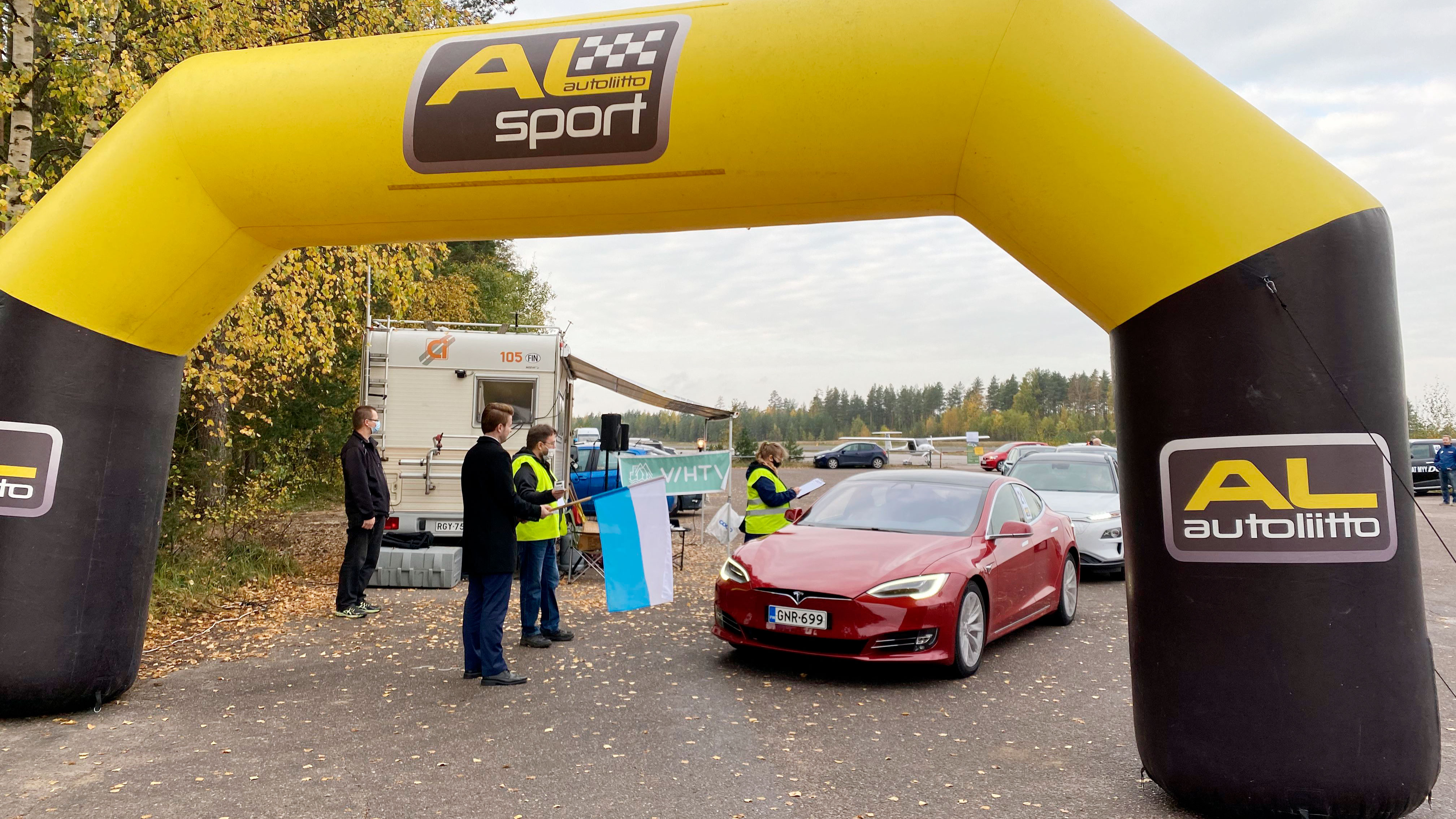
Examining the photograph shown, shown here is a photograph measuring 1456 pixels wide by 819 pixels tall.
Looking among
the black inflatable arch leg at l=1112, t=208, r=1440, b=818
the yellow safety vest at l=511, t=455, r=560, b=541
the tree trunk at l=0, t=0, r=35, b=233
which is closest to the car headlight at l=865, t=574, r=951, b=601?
the black inflatable arch leg at l=1112, t=208, r=1440, b=818

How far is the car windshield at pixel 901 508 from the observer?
734 centimetres

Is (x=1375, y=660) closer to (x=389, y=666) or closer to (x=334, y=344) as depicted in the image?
(x=389, y=666)

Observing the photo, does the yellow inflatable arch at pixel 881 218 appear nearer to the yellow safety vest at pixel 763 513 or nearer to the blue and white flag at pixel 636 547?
the blue and white flag at pixel 636 547

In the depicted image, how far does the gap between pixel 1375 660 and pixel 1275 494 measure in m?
0.73

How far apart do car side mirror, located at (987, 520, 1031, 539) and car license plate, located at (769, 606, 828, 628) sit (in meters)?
1.68

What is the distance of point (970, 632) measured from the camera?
6652 millimetres

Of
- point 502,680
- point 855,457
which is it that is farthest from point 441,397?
point 855,457

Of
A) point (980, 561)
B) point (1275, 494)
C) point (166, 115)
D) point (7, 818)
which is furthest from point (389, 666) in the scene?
point (1275, 494)

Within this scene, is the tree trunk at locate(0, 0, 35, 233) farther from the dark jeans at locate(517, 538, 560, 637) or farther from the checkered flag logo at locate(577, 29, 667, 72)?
the checkered flag logo at locate(577, 29, 667, 72)

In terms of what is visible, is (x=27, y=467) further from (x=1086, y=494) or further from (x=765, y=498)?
(x=1086, y=494)

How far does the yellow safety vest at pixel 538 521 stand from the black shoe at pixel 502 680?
117 centimetres

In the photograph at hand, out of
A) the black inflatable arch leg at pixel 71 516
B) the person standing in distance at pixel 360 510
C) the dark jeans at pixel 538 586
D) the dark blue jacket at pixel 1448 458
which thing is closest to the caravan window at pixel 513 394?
the person standing in distance at pixel 360 510

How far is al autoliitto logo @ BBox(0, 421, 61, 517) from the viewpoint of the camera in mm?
5160

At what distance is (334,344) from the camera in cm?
1138
